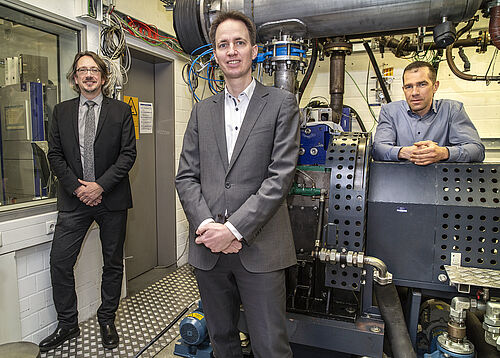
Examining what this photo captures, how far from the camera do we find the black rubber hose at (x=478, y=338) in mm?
1455

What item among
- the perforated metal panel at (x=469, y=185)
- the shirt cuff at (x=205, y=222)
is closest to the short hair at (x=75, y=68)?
the shirt cuff at (x=205, y=222)

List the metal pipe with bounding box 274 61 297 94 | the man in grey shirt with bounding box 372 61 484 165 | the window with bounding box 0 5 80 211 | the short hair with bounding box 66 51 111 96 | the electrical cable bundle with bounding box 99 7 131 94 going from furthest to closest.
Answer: the electrical cable bundle with bounding box 99 7 131 94, the short hair with bounding box 66 51 111 96, the window with bounding box 0 5 80 211, the metal pipe with bounding box 274 61 297 94, the man in grey shirt with bounding box 372 61 484 165

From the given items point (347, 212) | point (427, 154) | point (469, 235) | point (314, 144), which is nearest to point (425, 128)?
point (427, 154)

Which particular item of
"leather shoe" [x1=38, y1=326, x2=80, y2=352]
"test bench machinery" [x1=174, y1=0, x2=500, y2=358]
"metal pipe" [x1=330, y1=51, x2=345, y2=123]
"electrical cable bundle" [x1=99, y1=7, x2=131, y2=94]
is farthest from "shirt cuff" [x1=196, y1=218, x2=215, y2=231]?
"metal pipe" [x1=330, y1=51, x2=345, y2=123]

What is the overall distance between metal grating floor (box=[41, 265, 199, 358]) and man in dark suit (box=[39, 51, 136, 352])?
2.9 inches

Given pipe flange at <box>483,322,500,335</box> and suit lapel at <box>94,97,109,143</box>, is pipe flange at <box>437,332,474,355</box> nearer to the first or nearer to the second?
pipe flange at <box>483,322,500,335</box>

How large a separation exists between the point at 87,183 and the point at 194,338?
3.68ft

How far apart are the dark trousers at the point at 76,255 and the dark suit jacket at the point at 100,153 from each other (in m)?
0.07

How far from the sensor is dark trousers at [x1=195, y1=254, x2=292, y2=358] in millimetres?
1385

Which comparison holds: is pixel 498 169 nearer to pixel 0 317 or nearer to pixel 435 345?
pixel 435 345

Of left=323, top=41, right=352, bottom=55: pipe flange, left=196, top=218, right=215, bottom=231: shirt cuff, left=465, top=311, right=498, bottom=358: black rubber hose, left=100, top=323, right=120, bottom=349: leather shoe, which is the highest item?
left=323, top=41, right=352, bottom=55: pipe flange

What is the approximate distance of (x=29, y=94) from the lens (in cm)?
231

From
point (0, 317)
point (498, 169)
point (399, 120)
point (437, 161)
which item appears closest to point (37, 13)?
point (0, 317)

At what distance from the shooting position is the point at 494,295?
1.39 m
